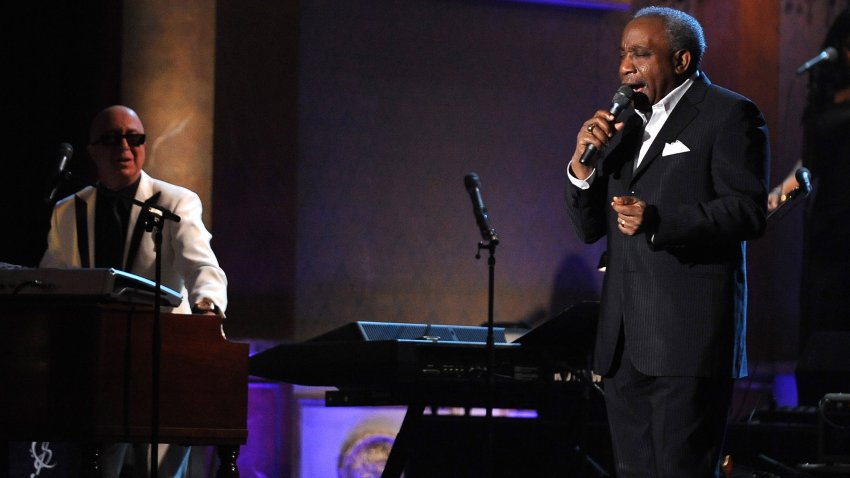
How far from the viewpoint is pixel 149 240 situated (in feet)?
14.3

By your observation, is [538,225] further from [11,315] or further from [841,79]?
[11,315]

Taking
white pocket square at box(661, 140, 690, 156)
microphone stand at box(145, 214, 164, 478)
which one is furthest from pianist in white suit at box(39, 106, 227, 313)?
white pocket square at box(661, 140, 690, 156)

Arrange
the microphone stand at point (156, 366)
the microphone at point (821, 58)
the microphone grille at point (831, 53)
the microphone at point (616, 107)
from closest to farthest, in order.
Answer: the microphone at point (616, 107)
the microphone stand at point (156, 366)
the microphone at point (821, 58)
the microphone grille at point (831, 53)

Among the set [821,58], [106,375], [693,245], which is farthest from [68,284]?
[821,58]

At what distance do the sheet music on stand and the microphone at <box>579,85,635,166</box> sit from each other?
5.28ft

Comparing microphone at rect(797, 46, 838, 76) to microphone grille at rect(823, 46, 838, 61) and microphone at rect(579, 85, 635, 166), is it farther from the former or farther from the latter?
microphone at rect(579, 85, 635, 166)

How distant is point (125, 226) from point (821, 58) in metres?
4.11

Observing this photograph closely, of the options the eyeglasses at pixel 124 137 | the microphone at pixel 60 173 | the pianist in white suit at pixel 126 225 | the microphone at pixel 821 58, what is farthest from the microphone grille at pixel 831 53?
the microphone at pixel 60 173

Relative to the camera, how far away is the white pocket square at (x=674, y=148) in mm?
2543

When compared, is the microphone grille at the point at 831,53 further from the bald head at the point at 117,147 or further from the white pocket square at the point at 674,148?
the white pocket square at the point at 674,148

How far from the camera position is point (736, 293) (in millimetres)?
2494

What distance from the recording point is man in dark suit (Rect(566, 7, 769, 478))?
2.42 metres

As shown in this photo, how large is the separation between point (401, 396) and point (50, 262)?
1.50 meters

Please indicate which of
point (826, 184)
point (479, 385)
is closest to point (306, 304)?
point (479, 385)
